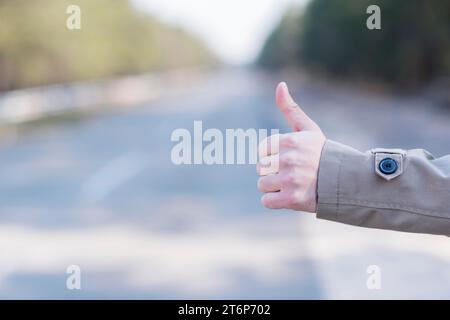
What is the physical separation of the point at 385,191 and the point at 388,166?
2.0 inches

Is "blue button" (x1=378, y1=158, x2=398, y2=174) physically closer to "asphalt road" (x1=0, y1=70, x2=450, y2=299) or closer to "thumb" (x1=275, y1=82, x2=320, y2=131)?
"thumb" (x1=275, y1=82, x2=320, y2=131)

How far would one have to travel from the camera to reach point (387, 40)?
124 ft

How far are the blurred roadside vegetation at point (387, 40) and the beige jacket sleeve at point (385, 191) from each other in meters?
27.0

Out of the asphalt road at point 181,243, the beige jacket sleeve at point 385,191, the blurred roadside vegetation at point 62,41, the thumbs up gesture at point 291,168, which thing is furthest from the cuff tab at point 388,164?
the blurred roadside vegetation at point 62,41

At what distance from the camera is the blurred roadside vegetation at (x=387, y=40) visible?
31000 millimetres

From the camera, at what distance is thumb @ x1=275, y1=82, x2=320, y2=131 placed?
5.75 feet

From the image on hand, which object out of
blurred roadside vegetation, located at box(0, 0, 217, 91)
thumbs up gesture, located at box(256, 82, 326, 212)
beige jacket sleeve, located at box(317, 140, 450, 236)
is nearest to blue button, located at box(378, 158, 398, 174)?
beige jacket sleeve, located at box(317, 140, 450, 236)

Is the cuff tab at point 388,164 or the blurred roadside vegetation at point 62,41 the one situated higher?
the blurred roadside vegetation at point 62,41

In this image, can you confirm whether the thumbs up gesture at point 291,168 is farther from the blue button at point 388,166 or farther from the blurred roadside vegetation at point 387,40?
the blurred roadside vegetation at point 387,40

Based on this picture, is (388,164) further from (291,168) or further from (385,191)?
(291,168)

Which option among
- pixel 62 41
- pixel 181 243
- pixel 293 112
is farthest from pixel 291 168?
pixel 62 41
